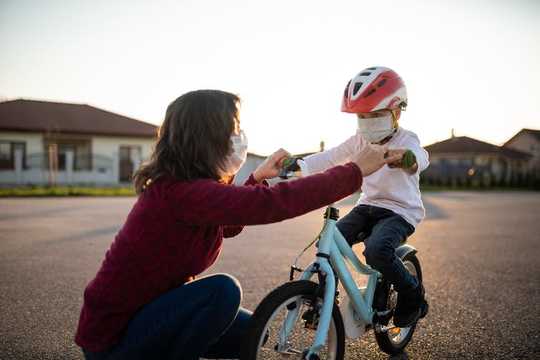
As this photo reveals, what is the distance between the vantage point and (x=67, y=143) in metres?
34.2

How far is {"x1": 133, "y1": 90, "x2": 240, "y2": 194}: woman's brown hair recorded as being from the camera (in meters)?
2.10

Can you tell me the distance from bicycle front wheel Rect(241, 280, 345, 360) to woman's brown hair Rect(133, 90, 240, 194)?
0.60m

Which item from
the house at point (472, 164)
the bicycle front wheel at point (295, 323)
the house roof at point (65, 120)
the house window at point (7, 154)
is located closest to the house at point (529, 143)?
the house at point (472, 164)

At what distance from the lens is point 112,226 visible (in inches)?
390

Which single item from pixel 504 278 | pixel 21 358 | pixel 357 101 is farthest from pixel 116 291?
pixel 504 278

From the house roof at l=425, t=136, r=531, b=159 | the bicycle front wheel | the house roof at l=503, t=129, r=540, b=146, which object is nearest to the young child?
the bicycle front wheel

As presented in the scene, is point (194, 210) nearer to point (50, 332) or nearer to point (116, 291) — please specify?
point (116, 291)

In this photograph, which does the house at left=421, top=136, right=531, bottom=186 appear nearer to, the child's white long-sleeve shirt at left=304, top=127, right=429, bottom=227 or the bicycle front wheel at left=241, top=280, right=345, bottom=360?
the child's white long-sleeve shirt at left=304, top=127, right=429, bottom=227

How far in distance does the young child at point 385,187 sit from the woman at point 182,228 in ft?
2.89

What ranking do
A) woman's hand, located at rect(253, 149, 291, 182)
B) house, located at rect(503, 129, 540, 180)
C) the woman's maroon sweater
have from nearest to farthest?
the woman's maroon sweater
woman's hand, located at rect(253, 149, 291, 182)
house, located at rect(503, 129, 540, 180)

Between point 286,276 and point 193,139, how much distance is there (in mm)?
3642

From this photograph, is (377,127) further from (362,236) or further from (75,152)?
(75,152)

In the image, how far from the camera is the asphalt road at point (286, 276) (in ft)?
11.2

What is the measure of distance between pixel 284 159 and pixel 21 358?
1980 mm
